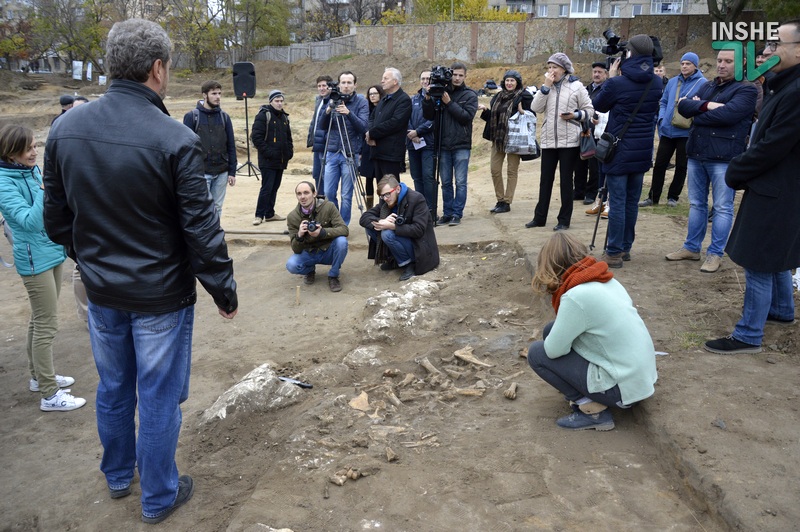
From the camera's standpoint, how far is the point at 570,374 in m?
3.42

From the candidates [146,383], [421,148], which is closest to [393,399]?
[146,383]

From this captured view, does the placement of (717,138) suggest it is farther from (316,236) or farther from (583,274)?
(316,236)

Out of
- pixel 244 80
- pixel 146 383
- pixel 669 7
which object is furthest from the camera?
pixel 669 7

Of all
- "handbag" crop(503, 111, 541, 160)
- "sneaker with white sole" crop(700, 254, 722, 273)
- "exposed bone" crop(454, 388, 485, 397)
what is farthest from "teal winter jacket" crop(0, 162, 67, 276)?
"handbag" crop(503, 111, 541, 160)

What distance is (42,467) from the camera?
12.4 feet

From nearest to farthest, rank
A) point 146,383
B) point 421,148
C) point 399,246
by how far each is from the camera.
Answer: point 146,383 < point 399,246 < point 421,148

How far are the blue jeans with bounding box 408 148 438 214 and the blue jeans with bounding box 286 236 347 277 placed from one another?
1.79 m

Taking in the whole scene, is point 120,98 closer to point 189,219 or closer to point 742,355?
point 189,219

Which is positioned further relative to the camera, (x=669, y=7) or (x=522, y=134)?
(x=669, y=7)

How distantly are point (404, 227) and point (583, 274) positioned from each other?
144 inches

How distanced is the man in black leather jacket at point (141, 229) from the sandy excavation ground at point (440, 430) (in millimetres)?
697

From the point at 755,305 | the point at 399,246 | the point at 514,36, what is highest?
the point at 514,36

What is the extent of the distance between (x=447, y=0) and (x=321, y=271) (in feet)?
150

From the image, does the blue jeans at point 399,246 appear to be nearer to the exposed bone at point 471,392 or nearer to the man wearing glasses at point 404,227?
the man wearing glasses at point 404,227
